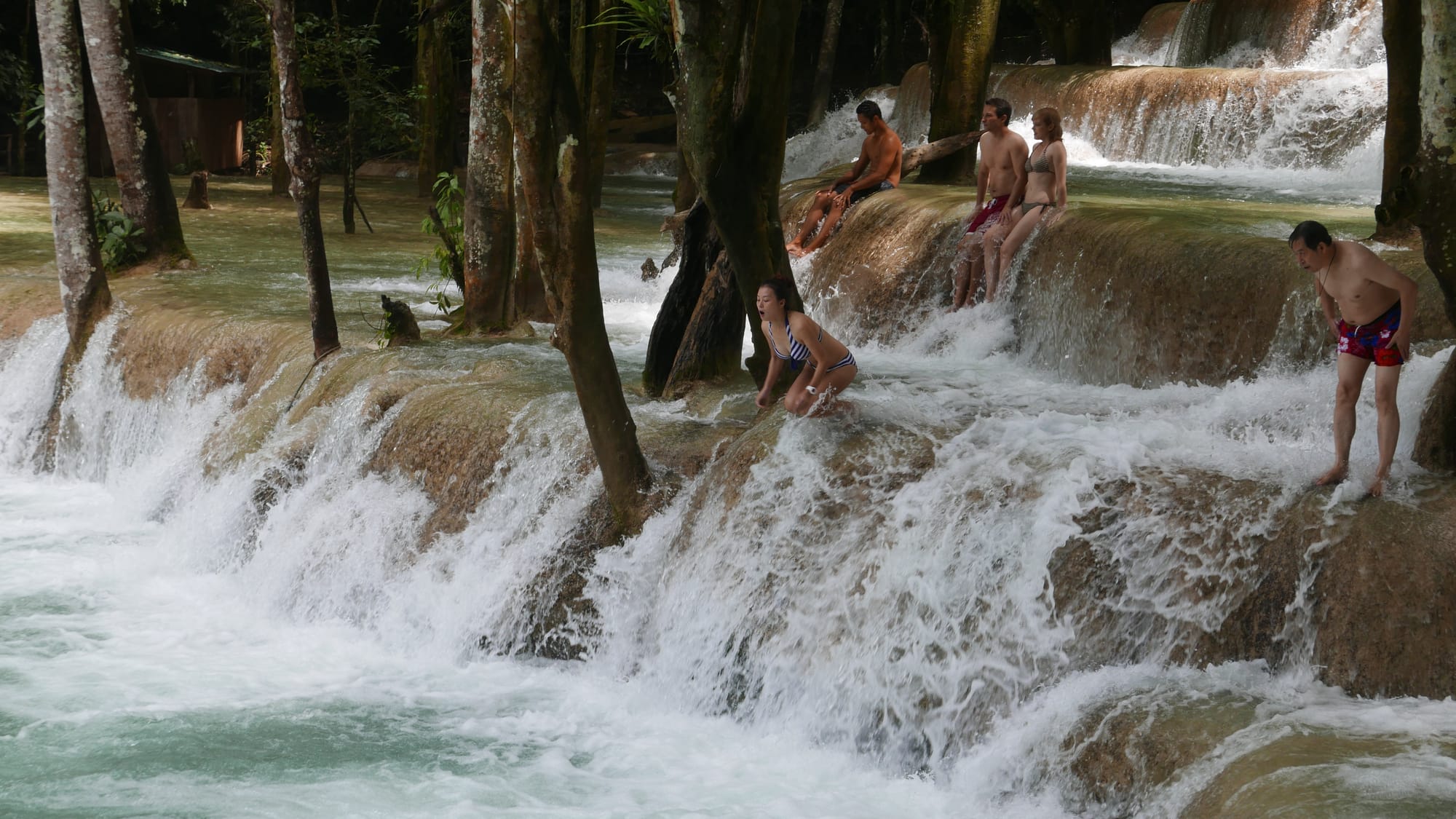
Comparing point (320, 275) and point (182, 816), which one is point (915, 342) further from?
point (182, 816)

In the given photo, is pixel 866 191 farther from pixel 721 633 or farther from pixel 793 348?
pixel 721 633

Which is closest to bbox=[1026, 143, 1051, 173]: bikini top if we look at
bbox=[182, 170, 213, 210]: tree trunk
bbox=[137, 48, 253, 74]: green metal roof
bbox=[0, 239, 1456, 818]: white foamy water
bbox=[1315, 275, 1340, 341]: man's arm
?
bbox=[0, 239, 1456, 818]: white foamy water

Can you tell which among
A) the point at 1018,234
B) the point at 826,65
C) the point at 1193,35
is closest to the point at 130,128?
the point at 1018,234

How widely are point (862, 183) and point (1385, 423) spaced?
810 centimetres

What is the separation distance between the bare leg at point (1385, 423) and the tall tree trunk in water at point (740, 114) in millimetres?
3348

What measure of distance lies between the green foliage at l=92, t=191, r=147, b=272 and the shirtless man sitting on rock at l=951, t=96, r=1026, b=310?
7743 mm

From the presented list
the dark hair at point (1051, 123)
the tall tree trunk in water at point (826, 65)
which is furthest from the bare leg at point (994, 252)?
the tall tree trunk in water at point (826, 65)

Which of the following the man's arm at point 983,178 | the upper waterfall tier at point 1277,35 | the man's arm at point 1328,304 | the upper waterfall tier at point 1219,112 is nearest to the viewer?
the man's arm at point 1328,304

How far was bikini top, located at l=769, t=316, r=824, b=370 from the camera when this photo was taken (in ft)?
26.0

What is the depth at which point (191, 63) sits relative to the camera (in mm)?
26625

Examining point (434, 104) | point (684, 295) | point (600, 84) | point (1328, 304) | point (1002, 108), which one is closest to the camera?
point (1328, 304)

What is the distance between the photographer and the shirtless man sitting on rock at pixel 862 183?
13836 millimetres

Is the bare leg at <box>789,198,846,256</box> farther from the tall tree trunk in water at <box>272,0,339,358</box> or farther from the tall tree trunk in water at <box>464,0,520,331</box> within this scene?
the tall tree trunk in water at <box>272,0,339,358</box>

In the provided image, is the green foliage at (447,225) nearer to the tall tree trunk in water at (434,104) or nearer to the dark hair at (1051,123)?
the dark hair at (1051,123)
